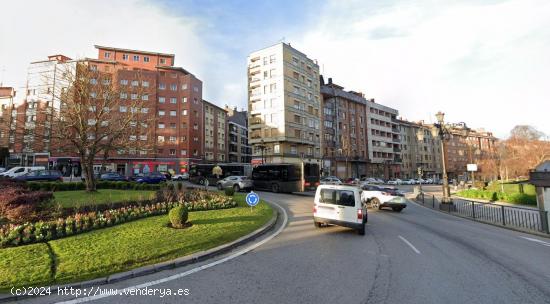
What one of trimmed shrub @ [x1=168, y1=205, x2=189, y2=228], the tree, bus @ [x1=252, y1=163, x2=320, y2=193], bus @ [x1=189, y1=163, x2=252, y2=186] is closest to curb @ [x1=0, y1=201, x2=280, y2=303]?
trimmed shrub @ [x1=168, y1=205, x2=189, y2=228]

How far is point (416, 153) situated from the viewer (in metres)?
89.9

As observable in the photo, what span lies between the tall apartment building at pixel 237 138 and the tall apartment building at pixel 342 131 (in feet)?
110

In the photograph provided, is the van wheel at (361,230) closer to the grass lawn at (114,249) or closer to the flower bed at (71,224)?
the grass lawn at (114,249)

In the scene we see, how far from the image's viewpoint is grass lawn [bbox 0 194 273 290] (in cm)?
498

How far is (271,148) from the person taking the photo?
50812mm

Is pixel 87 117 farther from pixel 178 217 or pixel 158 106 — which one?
pixel 158 106

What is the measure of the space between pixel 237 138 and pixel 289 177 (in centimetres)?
6478

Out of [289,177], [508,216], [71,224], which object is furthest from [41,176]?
[508,216]

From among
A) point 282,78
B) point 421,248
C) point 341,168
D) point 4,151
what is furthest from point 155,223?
point 4,151

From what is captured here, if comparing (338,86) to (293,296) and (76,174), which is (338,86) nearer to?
(76,174)

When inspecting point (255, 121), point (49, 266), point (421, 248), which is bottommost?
point (421, 248)

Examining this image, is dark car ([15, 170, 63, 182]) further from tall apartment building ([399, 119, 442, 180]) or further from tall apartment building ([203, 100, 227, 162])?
tall apartment building ([399, 119, 442, 180])

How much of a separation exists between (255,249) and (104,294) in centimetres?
371

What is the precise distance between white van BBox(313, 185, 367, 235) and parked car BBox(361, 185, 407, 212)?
7.59 meters
